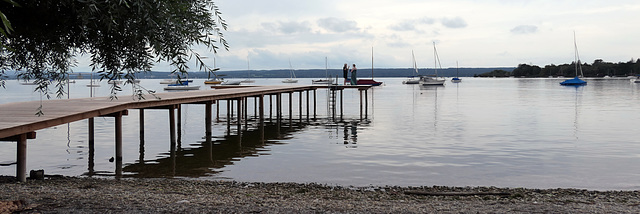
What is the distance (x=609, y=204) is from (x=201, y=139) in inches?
502

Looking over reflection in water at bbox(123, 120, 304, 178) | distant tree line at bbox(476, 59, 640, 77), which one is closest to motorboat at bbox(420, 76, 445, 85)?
reflection in water at bbox(123, 120, 304, 178)

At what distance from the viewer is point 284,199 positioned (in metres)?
7.61

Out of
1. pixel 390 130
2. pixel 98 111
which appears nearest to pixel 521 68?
pixel 390 130

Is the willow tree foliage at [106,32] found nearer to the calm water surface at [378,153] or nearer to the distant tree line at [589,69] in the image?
the calm water surface at [378,153]

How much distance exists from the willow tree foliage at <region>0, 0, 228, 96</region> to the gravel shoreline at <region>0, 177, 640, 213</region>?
1.52 m

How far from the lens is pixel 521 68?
16362 centimetres

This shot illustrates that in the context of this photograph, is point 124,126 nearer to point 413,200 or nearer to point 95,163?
point 95,163

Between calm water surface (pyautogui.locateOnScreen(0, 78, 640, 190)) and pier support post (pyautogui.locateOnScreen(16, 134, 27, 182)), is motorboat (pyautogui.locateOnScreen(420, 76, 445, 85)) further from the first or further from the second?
pier support post (pyautogui.locateOnScreen(16, 134, 27, 182))

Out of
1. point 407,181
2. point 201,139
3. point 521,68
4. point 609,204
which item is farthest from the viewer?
point 521,68

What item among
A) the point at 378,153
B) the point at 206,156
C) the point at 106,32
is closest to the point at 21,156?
the point at 106,32

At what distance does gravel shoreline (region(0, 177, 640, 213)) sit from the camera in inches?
253

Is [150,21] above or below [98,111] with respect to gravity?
above

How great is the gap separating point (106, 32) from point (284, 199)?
3.06 metres

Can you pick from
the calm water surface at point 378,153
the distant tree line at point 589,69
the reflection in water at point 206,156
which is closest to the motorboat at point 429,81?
the calm water surface at point 378,153
